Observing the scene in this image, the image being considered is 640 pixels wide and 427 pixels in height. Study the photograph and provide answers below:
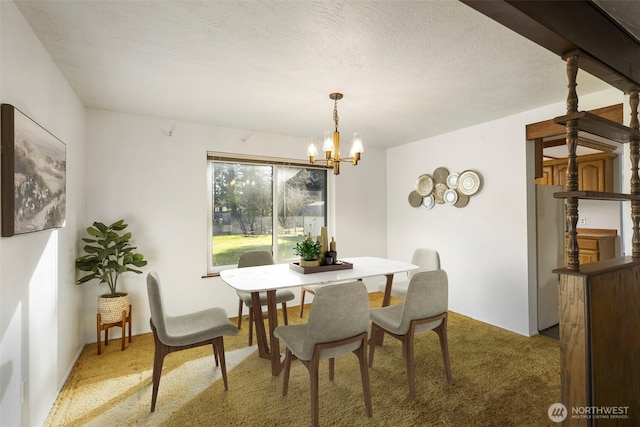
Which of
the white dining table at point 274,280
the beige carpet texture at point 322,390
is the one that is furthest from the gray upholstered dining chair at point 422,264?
the beige carpet texture at point 322,390

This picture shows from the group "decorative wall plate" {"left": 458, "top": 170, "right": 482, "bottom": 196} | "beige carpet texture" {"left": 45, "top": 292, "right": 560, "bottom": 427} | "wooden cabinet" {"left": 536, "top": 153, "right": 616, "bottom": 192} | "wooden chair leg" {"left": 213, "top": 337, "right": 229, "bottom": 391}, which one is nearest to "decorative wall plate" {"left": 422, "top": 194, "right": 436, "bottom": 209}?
"decorative wall plate" {"left": 458, "top": 170, "right": 482, "bottom": 196}

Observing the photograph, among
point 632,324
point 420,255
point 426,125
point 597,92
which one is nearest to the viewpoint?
point 632,324

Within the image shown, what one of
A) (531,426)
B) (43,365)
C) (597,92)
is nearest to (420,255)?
(531,426)

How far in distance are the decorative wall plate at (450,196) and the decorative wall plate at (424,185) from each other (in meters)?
0.25

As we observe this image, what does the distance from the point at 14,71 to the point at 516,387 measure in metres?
3.72

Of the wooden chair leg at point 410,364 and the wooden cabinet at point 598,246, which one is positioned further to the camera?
the wooden cabinet at point 598,246

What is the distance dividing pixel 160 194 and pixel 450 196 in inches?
139

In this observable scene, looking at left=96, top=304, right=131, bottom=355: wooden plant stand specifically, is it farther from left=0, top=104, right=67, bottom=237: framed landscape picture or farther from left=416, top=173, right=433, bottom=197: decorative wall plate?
left=416, top=173, right=433, bottom=197: decorative wall plate

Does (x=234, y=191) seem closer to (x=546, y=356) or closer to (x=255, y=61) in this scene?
(x=255, y=61)

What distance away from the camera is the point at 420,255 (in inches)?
130

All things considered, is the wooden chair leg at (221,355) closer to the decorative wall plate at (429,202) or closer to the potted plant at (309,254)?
the potted plant at (309,254)

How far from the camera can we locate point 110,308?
2.81 m

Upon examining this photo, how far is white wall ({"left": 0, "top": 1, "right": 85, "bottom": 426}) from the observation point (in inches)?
57.7

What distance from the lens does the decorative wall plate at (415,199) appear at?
4.39 meters
